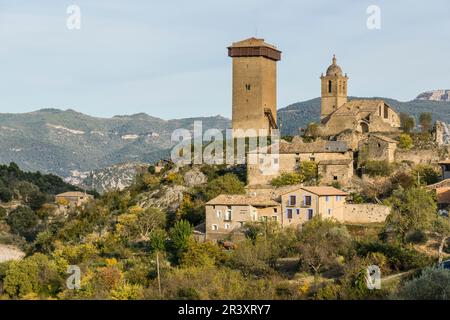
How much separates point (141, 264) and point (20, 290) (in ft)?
18.3

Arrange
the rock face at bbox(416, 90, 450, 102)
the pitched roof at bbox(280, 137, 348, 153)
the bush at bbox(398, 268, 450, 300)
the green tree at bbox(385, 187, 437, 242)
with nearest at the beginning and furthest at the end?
the bush at bbox(398, 268, 450, 300) → the green tree at bbox(385, 187, 437, 242) → the pitched roof at bbox(280, 137, 348, 153) → the rock face at bbox(416, 90, 450, 102)

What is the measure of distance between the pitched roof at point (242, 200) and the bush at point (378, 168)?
6.13 meters

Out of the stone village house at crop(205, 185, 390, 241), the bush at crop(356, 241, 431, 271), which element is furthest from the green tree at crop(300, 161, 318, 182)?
the bush at crop(356, 241, 431, 271)

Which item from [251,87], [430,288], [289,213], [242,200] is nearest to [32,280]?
[242,200]

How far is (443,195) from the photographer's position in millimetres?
49656

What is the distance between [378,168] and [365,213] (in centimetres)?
467

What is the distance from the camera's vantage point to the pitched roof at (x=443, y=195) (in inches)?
1938

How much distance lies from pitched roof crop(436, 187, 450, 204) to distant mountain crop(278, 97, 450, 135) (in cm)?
8722

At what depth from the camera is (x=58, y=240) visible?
57.5 m

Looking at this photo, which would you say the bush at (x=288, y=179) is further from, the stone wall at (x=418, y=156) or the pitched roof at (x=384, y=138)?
the stone wall at (x=418, y=156)

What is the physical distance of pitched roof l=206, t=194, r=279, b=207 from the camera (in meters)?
49.2

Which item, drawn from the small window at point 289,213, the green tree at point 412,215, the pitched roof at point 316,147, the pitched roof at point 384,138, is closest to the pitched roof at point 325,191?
the small window at point 289,213

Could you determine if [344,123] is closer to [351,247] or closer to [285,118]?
[351,247]

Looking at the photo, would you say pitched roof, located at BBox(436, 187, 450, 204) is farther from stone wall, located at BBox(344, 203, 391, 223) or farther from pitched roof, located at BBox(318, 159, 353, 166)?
pitched roof, located at BBox(318, 159, 353, 166)
